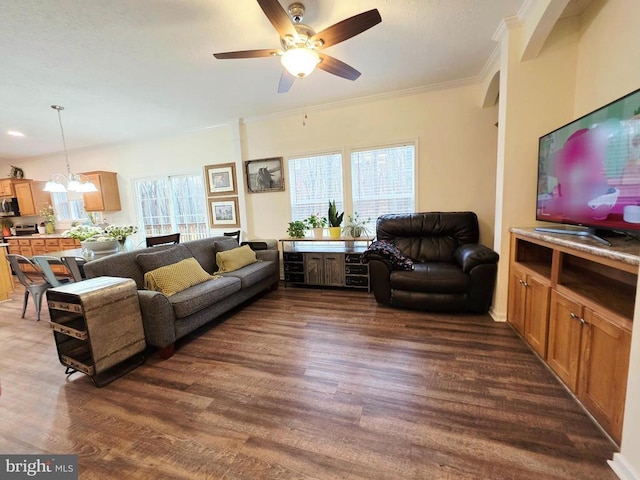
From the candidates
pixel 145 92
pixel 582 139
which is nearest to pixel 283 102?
pixel 145 92

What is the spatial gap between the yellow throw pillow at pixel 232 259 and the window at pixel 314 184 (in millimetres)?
1115

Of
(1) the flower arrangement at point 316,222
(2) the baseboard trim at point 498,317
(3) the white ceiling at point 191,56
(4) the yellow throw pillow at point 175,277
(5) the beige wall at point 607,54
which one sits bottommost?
(2) the baseboard trim at point 498,317

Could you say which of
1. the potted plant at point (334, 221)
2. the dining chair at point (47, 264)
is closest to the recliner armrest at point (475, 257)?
the potted plant at point (334, 221)

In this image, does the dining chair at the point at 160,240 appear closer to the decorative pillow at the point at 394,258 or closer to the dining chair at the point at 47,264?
the dining chair at the point at 47,264

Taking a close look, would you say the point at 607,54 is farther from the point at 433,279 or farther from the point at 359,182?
the point at 359,182

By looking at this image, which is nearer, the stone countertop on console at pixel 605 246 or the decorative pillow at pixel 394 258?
the stone countertop on console at pixel 605 246

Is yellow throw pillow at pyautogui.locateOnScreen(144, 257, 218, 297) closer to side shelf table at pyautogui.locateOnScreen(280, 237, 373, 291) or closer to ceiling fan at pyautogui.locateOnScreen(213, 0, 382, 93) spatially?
side shelf table at pyautogui.locateOnScreen(280, 237, 373, 291)

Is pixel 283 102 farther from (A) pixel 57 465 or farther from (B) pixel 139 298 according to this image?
(A) pixel 57 465

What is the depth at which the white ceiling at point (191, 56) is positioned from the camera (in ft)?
6.39

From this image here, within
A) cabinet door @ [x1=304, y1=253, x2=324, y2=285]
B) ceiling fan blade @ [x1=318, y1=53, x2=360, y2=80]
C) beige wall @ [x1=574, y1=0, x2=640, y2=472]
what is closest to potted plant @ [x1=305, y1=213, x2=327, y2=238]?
cabinet door @ [x1=304, y1=253, x2=324, y2=285]

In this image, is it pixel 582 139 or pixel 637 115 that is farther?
pixel 582 139

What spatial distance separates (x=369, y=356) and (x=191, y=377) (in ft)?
4.57

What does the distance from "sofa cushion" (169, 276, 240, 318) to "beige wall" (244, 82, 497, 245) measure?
2375 mm

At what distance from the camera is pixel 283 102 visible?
12.2 feet
